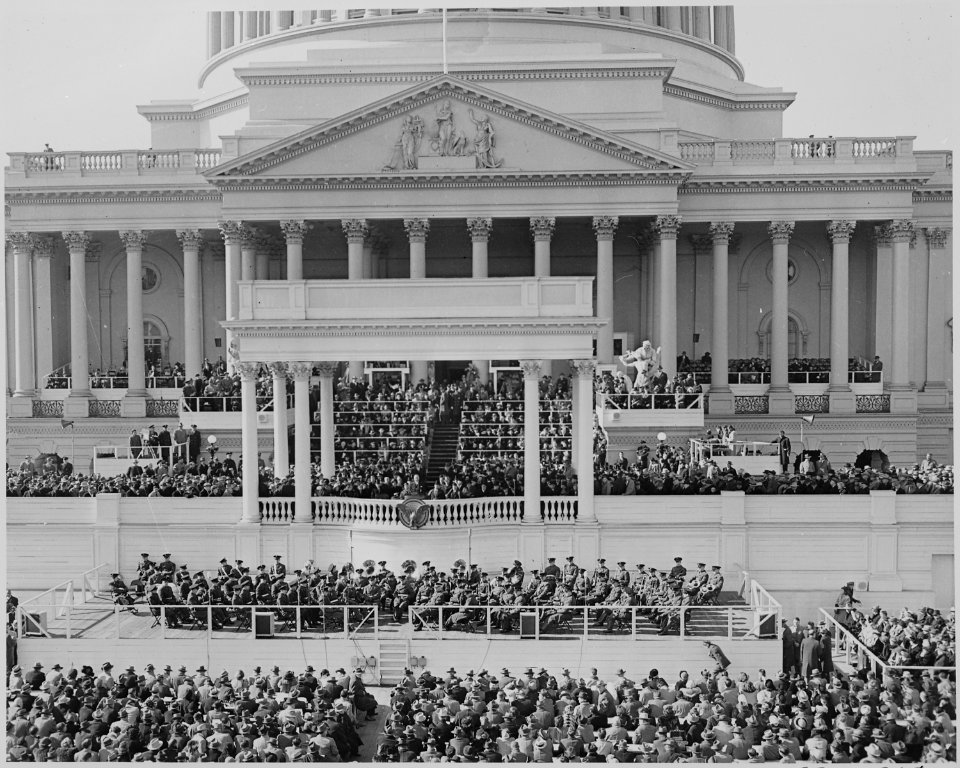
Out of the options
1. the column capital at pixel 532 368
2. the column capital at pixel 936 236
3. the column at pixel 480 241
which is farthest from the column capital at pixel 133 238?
the column capital at pixel 936 236

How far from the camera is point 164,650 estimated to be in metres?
24.6

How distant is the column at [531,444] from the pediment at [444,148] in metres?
19.1

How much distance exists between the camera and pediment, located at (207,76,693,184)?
4559 cm

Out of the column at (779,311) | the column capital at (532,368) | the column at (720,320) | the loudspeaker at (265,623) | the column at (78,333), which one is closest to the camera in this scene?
the loudspeaker at (265,623)

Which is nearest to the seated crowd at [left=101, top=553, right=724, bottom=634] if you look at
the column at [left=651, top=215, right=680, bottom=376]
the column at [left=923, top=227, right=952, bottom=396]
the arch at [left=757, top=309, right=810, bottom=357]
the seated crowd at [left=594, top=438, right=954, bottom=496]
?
the seated crowd at [left=594, top=438, right=954, bottom=496]

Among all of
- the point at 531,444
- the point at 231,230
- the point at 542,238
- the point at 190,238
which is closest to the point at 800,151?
the point at 542,238

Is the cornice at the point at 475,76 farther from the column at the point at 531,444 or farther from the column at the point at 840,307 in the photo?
the column at the point at 531,444

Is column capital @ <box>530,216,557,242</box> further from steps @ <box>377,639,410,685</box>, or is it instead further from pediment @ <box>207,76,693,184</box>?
steps @ <box>377,639,410,685</box>

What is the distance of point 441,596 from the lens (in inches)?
983

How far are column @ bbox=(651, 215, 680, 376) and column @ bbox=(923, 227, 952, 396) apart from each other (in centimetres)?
1401

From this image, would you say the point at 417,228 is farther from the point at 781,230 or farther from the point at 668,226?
the point at 781,230

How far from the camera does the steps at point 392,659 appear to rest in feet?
80.2

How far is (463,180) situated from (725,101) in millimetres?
20947

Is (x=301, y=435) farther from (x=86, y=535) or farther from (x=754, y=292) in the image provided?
(x=754, y=292)
